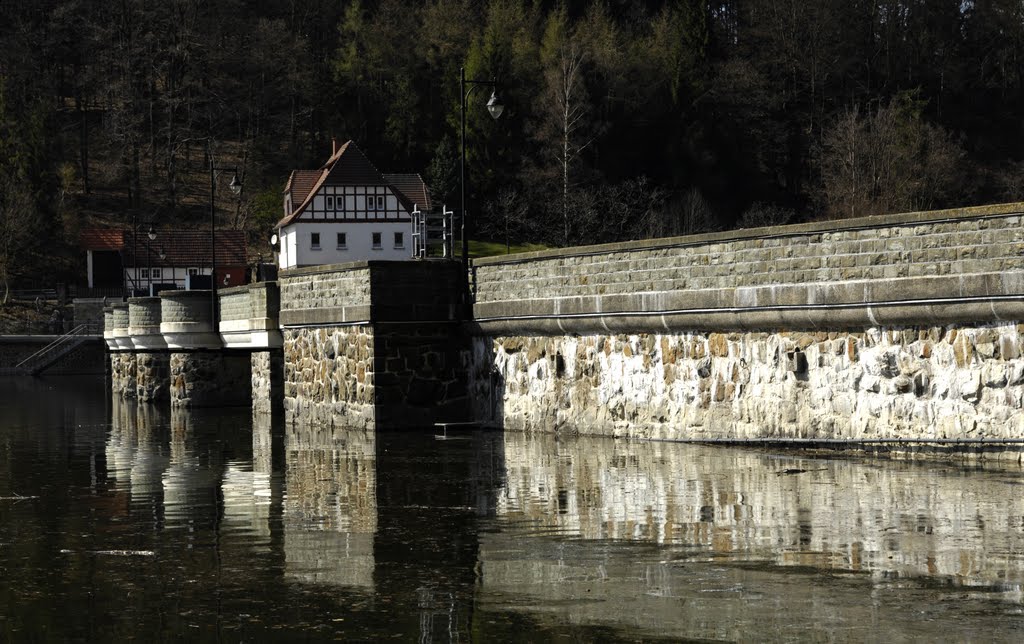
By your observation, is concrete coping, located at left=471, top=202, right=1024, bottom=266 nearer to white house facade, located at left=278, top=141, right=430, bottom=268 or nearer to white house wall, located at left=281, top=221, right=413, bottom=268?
white house wall, located at left=281, top=221, right=413, bottom=268

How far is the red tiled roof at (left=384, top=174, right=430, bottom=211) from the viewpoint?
82.9 meters

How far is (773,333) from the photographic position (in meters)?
16.7

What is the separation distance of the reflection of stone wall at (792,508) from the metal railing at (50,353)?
54464mm

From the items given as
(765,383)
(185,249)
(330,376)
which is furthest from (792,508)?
(185,249)

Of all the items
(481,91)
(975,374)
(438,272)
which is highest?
(481,91)

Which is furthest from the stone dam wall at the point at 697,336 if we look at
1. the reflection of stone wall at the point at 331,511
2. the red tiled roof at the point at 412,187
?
the red tiled roof at the point at 412,187

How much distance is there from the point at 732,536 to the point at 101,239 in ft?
260

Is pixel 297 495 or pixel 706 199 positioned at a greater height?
pixel 706 199

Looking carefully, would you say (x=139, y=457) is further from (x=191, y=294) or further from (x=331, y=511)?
(x=191, y=294)

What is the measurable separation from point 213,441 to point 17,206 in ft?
206

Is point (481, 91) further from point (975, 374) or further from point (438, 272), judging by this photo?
point (975, 374)

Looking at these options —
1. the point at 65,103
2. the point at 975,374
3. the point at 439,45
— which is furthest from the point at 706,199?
the point at 975,374

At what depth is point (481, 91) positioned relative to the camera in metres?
90.7

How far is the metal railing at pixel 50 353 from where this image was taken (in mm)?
66312
